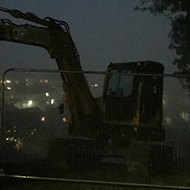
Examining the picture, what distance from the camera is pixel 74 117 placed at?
29.0 feet

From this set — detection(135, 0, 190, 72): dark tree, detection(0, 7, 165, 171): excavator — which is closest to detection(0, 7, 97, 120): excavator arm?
detection(0, 7, 165, 171): excavator

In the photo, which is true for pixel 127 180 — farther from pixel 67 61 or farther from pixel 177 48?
pixel 177 48

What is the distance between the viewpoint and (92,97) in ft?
29.1

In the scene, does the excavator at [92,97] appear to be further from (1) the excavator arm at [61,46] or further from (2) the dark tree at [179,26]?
(2) the dark tree at [179,26]

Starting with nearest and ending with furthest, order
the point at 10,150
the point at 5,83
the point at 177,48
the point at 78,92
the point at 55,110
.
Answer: the point at 5,83, the point at 55,110, the point at 78,92, the point at 10,150, the point at 177,48

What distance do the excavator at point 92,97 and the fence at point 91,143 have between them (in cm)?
6

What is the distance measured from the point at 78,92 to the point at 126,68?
1.72 m

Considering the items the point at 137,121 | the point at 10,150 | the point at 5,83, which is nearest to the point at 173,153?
the point at 137,121

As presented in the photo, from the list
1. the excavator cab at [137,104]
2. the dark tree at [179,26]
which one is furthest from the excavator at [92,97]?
the dark tree at [179,26]

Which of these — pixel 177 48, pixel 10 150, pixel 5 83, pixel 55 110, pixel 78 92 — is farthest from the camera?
pixel 177 48

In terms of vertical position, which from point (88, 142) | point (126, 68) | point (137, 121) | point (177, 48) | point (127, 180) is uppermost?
point (177, 48)

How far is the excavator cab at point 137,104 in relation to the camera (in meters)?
8.61

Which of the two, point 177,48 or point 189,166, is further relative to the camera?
point 177,48

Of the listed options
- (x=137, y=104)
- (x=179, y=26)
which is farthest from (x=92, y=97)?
(x=179, y=26)
